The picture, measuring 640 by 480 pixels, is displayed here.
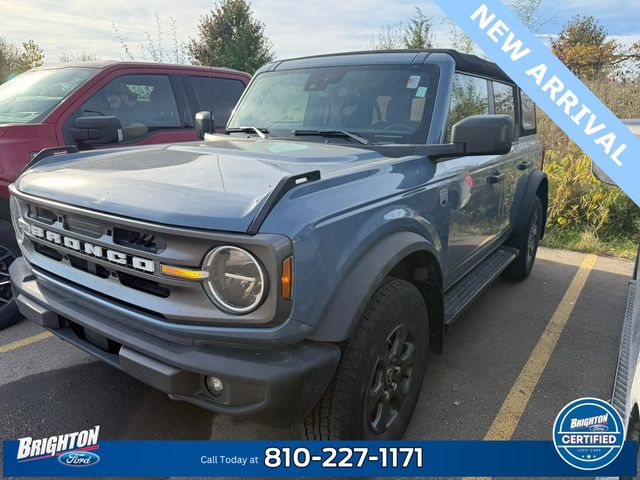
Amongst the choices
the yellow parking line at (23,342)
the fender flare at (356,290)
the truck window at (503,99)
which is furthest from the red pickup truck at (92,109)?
the fender flare at (356,290)

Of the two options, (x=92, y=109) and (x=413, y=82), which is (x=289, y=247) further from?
(x=92, y=109)

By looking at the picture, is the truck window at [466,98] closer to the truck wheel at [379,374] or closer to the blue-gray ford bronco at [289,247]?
the blue-gray ford bronco at [289,247]

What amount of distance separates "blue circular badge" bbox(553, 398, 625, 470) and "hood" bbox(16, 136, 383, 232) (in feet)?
4.51

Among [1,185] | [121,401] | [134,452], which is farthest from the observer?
[1,185]

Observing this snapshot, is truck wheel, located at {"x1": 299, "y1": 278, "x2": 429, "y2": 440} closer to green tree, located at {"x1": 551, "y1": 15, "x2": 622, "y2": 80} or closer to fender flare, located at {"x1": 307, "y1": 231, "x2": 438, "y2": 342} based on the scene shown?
fender flare, located at {"x1": 307, "y1": 231, "x2": 438, "y2": 342}

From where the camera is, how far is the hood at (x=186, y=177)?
1758 millimetres

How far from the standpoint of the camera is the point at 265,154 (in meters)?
2.51

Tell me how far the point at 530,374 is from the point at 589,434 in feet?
4.66

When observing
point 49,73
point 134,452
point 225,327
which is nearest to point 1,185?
point 49,73

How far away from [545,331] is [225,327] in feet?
10.1

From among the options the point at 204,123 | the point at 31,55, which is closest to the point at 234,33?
the point at 204,123

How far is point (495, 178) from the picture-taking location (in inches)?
142

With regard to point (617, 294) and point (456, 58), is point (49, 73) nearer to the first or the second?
point (456, 58)

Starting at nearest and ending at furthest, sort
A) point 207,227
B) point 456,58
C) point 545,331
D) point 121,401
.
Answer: point 207,227 < point 121,401 < point 456,58 < point 545,331
